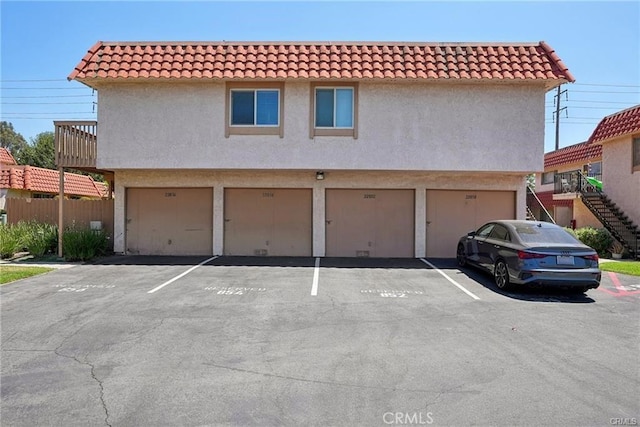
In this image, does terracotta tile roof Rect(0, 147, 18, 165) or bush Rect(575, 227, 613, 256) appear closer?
bush Rect(575, 227, 613, 256)

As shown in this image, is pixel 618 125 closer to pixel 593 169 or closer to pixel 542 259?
pixel 593 169

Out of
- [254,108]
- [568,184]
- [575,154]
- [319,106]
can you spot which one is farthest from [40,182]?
[575,154]

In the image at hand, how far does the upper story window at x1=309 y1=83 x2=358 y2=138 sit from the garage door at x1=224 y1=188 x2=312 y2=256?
2391 millimetres

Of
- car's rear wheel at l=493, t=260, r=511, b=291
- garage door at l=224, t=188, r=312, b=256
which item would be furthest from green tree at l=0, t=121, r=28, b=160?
car's rear wheel at l=493, t=260, r=511, b=291

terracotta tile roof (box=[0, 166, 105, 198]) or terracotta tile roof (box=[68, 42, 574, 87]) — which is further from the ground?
terracotta tile roof (box=[68, 42, 574, 87])

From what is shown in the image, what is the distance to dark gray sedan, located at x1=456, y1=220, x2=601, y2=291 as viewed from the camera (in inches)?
346

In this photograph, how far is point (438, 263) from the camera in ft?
43.7

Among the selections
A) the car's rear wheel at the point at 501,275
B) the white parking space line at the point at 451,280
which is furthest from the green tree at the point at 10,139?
the car's rear wheel at the point at 501,275

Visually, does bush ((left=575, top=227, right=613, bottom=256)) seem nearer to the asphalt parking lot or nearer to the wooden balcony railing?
the asphalt parking lot

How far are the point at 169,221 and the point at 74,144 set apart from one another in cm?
385

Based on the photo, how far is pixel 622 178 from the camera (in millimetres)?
18734

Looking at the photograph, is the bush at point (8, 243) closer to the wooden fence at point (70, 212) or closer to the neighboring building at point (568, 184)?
the wooden fence at point (70, 212)

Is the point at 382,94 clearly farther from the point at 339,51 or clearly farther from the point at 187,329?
the point at 187,329

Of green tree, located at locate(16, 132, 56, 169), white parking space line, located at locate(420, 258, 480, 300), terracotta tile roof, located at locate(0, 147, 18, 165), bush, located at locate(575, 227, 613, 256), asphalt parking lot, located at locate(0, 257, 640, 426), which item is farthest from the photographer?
green tree, located at locate(16, 132, 56, 169)
